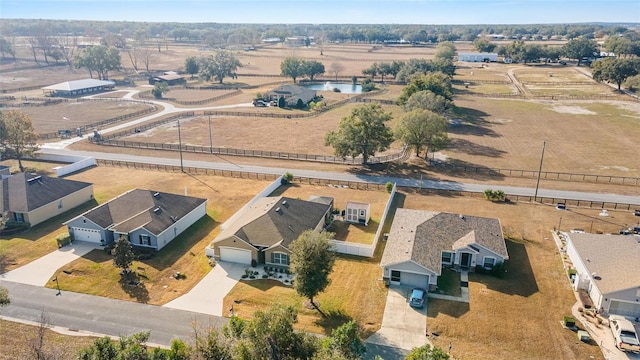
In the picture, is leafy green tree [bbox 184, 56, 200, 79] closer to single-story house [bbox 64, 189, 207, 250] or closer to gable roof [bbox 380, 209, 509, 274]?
single-story house [bbox 64, 189, 207, 250]

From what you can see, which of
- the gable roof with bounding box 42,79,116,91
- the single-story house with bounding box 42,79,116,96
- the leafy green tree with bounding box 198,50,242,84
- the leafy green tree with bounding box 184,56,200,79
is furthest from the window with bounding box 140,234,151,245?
the leafy green tree with bounding box 184,56,200,79

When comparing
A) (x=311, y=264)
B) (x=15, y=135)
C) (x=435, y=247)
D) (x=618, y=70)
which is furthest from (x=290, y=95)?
(x=618, y=70)

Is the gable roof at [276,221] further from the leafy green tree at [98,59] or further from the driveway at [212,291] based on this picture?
the leafy green tree at [98,59]

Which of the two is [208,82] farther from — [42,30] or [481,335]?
[481,335]

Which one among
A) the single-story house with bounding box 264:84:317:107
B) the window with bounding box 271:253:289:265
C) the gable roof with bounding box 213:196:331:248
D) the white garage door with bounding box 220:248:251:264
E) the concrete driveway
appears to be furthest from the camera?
the single-story house with bounding box 264:84:317:107

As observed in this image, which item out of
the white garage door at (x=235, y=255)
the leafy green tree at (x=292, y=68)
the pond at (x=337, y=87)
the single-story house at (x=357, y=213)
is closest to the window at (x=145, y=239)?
the white garage door at (x=235, y=255)

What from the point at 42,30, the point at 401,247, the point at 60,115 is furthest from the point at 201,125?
the point at 42,30

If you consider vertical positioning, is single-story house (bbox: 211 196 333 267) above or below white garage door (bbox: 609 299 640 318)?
above
